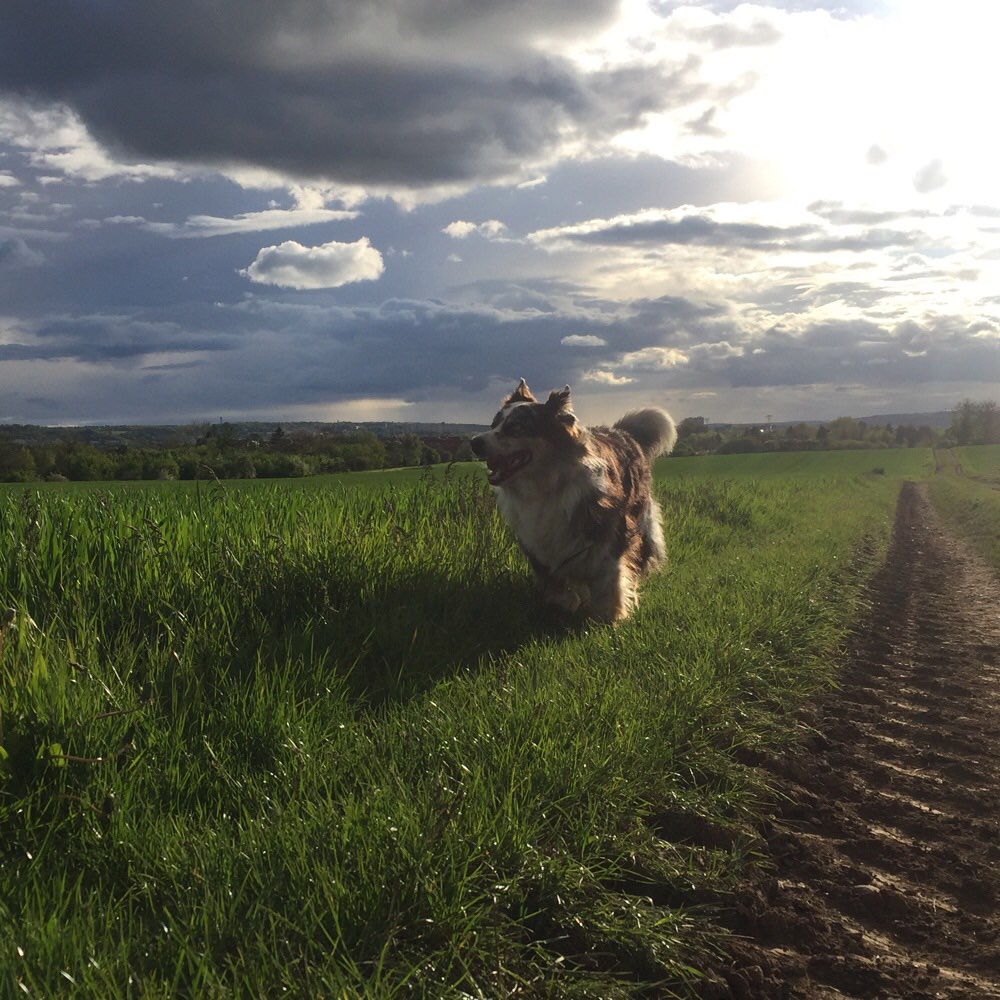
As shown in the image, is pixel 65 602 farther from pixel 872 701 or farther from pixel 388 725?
pixel 872 701

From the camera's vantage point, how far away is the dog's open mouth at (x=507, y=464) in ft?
24.1

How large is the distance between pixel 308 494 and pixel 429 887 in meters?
7.51

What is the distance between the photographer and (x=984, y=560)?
1385cm

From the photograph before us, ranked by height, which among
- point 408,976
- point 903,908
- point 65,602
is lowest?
point 903,908

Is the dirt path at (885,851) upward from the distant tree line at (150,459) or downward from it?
downward

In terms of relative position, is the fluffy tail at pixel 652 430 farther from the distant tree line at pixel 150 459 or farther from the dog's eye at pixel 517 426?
the distant tree line at pixel 150 459

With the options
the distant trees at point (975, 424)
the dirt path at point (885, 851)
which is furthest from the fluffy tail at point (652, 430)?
the distant trees at point (975, 424)

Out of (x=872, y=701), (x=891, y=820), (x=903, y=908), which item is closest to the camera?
(x=903, y=908)

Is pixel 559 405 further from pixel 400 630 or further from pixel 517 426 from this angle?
pixel 400 630

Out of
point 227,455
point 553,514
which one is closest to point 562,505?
point 553,514

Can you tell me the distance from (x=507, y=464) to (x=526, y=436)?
0.96ft

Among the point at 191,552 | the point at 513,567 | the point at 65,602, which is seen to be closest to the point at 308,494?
the point at 513,567

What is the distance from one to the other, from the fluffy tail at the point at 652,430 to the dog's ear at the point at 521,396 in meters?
2.37

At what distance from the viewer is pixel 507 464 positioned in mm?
7352
